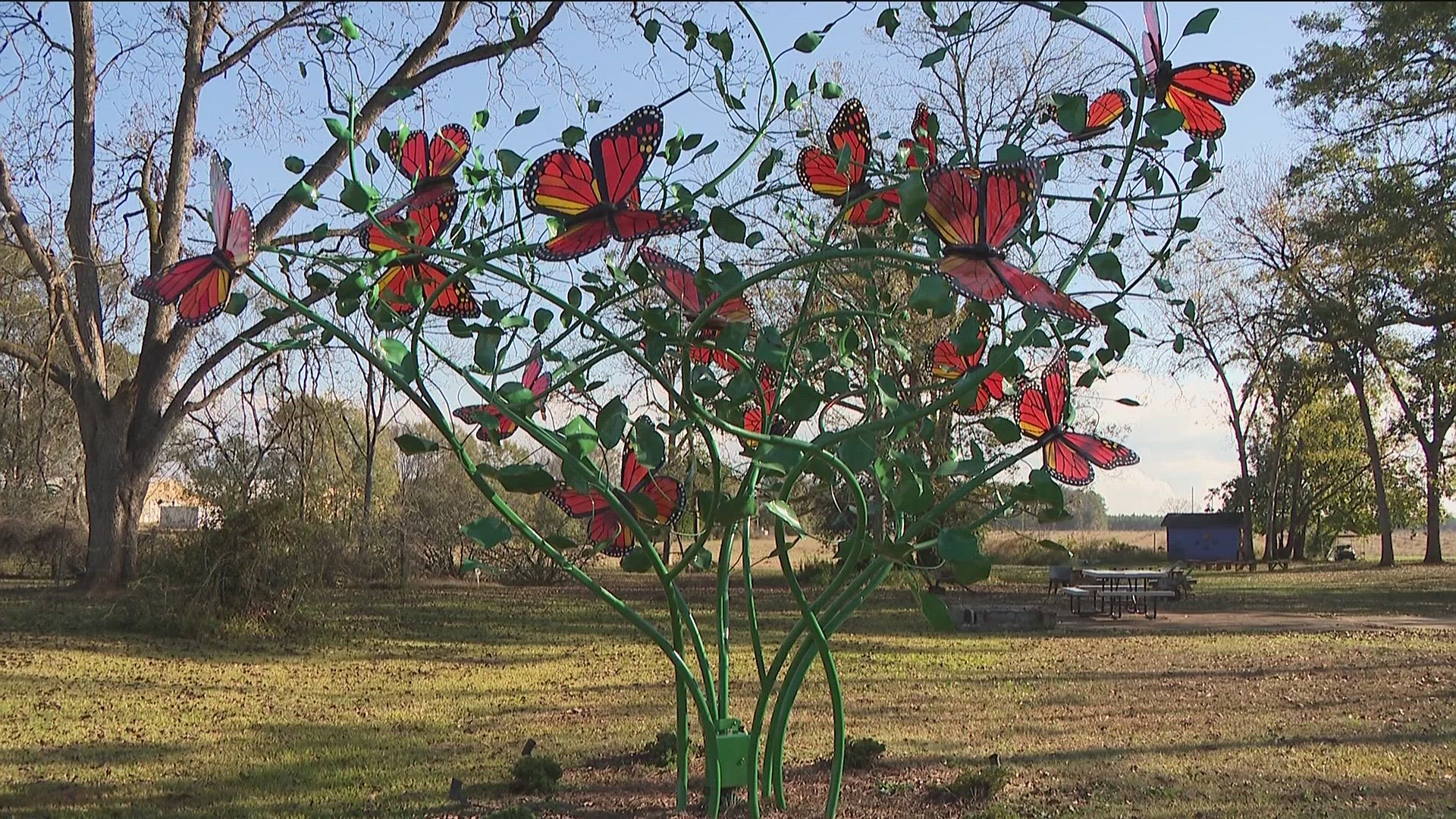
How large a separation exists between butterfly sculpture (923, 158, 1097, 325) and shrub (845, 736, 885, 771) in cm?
300

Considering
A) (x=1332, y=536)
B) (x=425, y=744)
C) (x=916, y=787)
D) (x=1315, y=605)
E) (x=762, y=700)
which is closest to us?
(x=762, y=700)

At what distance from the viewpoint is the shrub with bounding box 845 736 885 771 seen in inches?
187

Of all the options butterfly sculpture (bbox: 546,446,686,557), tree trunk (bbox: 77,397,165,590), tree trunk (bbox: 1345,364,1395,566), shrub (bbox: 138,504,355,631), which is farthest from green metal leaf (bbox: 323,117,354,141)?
tree trunk (bbox: 1345,364,1395,566)

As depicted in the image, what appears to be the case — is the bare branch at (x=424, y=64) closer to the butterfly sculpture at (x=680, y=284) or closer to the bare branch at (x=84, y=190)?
the bare branch at (x=84, y=190)

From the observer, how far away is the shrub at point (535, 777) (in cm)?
437

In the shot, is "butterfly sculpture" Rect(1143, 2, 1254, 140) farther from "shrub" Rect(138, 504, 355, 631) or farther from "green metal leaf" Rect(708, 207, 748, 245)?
"shrub" Rect(138, 504, 355, 631)

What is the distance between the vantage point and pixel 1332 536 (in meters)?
36.6

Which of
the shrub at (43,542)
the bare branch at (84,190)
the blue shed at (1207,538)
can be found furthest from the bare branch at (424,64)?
the blue shed at (1207,538)

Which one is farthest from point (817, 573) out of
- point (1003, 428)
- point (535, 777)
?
point (1003, 428)

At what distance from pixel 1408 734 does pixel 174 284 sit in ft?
19.6

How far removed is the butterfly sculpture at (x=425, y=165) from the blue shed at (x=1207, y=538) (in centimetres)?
3025

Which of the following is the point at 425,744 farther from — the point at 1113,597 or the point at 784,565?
the point at 1113,597

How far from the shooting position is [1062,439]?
3391 millimetres

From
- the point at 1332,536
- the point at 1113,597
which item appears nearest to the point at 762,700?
the point at 1113,597
